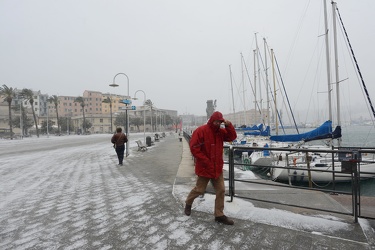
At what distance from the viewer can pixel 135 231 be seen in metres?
3.79

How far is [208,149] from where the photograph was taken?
4.08m

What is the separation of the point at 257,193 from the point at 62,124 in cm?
10833

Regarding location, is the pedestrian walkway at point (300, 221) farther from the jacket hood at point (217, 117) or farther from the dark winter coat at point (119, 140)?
the dark winter coat at point (119, 140)

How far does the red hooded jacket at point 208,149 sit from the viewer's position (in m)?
4.06

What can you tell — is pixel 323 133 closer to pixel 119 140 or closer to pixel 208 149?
pixel 119 140

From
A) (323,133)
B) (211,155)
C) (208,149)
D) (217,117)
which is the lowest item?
(323,133)

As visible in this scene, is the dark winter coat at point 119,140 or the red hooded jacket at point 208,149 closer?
the red hooded jacket at point 208,149

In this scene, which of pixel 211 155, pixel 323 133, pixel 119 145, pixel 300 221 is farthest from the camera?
pixel 323 133

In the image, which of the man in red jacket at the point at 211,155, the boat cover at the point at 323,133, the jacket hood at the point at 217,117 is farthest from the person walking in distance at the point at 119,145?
the boat cover at the point at 323,133

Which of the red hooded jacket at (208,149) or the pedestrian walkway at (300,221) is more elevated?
the red hooded jacket at (208,149)

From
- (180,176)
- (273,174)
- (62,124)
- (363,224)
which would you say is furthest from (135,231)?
(62,124)

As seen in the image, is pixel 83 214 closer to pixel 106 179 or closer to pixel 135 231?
pixel 135 231

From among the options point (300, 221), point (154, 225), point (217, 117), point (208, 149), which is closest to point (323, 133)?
point (300, 221)

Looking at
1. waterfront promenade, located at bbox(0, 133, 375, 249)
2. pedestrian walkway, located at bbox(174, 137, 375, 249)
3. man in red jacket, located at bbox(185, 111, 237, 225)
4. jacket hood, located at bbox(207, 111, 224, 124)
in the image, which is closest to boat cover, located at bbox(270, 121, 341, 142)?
pedestrian walkway, located at bbox(174, 137, 375, 249)
